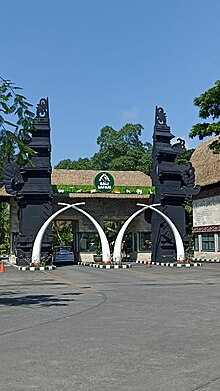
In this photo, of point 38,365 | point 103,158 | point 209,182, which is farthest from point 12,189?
point 103,158

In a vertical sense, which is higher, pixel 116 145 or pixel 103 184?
pixel 116 145

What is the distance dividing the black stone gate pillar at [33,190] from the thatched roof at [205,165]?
15316 mm

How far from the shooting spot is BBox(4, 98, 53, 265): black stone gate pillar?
35.3m

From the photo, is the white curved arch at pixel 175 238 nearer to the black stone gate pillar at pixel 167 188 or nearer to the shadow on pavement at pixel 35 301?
the black stone gate pillar at pixel 167 188

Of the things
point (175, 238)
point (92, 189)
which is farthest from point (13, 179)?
point (175, 238)

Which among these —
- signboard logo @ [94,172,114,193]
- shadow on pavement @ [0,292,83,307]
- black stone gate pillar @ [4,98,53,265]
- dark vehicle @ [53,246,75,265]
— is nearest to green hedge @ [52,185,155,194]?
signboard logo @ [94,172,114,193]

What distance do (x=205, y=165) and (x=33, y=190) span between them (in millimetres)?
19570

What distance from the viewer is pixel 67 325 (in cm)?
1038

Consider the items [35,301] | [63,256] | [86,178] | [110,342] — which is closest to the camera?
[110,342]

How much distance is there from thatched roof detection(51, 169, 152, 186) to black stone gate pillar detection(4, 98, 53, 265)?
5620mm

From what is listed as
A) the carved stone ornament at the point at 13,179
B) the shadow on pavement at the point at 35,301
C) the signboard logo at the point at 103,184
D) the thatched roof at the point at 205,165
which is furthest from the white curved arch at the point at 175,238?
the shadow on pavement at the point at 35,301

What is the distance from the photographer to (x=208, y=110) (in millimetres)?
31906

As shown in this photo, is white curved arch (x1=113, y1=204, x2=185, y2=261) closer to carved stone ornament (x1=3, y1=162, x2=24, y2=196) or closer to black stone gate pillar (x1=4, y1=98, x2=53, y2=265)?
black stone gate pillar (x1=4, y1=98, x2=53, y2=265)

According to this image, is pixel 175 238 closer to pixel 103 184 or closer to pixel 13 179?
pixel 103 184
